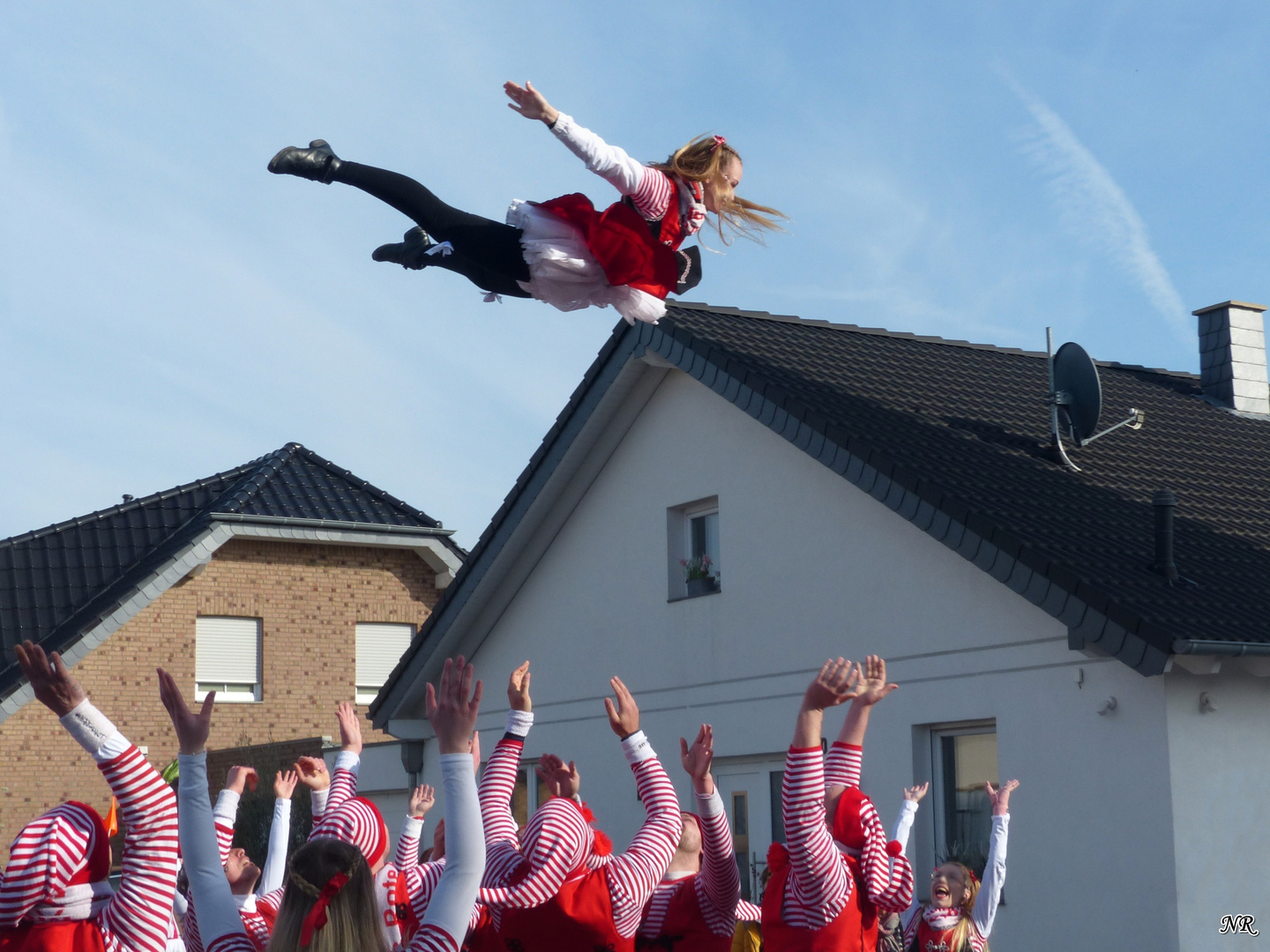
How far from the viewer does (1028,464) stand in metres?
12.4

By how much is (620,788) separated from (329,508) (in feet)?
33.5

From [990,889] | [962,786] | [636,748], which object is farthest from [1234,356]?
[636,748]

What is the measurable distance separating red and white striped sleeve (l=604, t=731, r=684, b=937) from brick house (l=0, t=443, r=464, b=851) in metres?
16.1

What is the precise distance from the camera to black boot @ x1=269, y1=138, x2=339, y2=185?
484 centimetres

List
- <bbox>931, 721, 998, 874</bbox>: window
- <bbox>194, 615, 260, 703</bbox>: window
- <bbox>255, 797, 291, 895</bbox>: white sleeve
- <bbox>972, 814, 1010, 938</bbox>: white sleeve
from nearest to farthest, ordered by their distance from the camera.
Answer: <bbox>255, 797, 291, 895</bbox>: white sleeve < <bbox>972, 814, 1010, 938</bbox>: white sleeve < <bbox>931, 721, 998, 874</bbox>: window < <bbox>194, 615, 260, 703</bbox>: window

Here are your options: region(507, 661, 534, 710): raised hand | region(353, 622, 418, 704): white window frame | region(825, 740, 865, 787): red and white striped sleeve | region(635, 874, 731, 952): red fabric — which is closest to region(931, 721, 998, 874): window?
region(635, 874, 731, 952): red fabric

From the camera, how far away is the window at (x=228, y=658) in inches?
835

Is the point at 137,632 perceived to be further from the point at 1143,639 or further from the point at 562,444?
the point at 1143,639

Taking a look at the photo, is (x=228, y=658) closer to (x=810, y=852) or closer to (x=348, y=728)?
(x=348, y=728)

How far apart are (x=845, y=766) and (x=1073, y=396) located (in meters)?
8.64

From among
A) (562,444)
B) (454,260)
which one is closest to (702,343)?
(562,444)

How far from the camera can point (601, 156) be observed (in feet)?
15.9

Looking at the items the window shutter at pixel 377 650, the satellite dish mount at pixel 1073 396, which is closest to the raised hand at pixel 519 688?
the satellite dish mount at pixel 1073 396

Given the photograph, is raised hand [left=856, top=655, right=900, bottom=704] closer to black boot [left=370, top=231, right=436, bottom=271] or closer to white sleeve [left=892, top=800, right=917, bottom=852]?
white sleeve [left=892, top=800, right=917, bottom=852]
